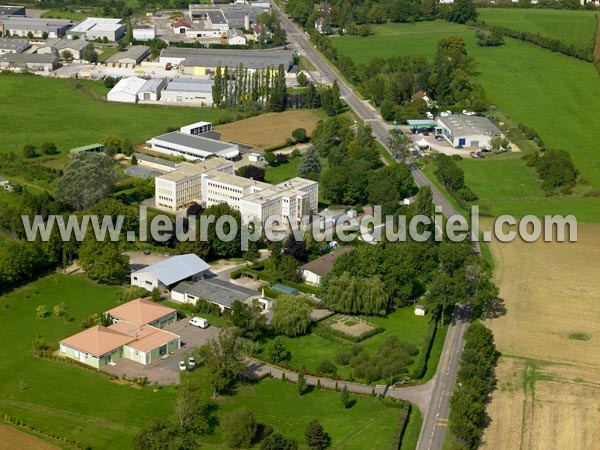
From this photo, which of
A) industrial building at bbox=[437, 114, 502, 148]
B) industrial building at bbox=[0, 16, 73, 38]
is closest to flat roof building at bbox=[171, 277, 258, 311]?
industrial building at bbox=[437, 114, 502, 148]

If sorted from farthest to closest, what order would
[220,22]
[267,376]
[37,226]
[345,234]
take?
[220,22]
[345,234]
[37,226]
[267,376]

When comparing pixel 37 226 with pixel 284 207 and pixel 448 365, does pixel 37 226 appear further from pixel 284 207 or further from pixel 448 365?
pixel 448 365

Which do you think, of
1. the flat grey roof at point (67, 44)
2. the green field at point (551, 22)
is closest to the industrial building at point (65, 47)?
the flat grey roof at point (67, 44)

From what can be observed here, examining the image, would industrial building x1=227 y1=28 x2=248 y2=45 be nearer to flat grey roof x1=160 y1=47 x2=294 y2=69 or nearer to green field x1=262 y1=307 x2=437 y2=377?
flat grey roof x1=160 y1=47 x2=294 y2=69

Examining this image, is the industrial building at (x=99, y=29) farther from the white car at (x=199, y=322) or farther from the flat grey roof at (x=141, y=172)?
the white car at (x=199, y=322)

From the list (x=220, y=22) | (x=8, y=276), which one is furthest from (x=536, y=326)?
(x=220, y=22)

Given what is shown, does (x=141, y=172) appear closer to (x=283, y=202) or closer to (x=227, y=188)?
(x=227, y=188)
